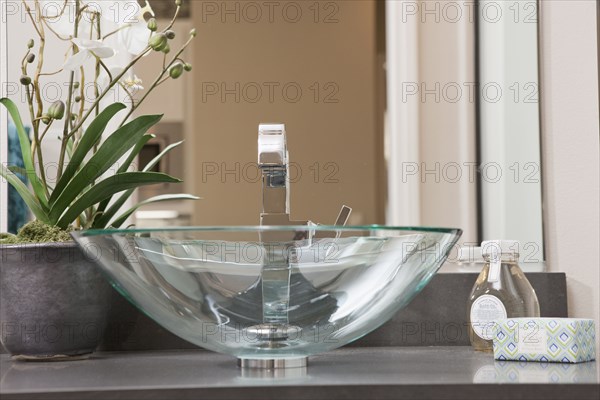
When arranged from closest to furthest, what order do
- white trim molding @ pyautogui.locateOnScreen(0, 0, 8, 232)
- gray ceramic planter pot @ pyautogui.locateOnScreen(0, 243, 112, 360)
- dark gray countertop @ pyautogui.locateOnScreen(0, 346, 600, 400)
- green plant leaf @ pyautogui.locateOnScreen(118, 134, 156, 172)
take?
1. dark gray countertop @ pyautogui.locateOnScreen(0, 346, 600, 400)
2. gray ceramic planter pot @ pyautogui.locateOnScreen(0, 243, 112, 360)
3. green plant leaf @ pyautogui.locateOnScreen(118, 134, 156, 172)
4. white trim molding @ pyautogui.locateOnScreen(0, 0, 8, 232)

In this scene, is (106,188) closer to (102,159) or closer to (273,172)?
(102,159)

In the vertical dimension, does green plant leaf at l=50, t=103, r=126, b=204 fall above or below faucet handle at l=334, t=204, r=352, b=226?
above

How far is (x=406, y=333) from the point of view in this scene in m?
1.18

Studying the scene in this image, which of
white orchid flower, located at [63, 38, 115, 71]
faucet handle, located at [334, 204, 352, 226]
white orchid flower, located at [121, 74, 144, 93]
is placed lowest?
faucet handle, located at [334, 204, 352, 226]

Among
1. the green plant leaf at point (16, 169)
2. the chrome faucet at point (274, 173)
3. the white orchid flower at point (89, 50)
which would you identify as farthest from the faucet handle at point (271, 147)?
the green plant leaf at point (16, 169)

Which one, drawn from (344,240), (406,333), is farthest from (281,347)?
(406,333)

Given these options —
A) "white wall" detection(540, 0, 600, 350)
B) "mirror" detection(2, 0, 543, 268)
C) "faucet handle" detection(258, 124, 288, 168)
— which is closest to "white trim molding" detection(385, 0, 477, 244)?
"mirror" detection(2, 0, 543, 268)

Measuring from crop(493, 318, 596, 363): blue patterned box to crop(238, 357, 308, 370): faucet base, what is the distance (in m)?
0.26

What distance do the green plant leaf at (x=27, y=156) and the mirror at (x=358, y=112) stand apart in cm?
15

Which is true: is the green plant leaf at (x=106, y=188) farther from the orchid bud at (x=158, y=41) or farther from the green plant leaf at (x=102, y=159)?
the orchid bud at (x=158, y=41)

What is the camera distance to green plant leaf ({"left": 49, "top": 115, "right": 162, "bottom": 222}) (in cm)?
106

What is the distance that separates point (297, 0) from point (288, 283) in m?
0.57

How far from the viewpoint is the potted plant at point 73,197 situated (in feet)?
3.37

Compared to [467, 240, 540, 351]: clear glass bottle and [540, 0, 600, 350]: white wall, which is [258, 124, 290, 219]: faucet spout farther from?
[540, 0, 600, 350]: white wall
